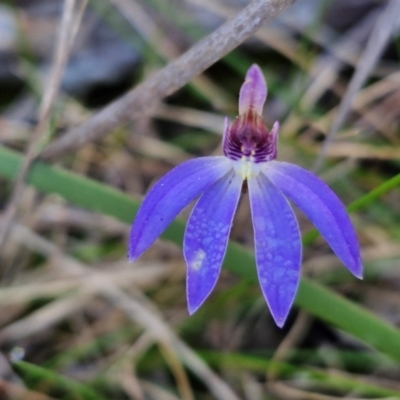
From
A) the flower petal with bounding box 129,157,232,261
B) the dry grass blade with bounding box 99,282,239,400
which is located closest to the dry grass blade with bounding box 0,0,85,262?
the flower petal with bounding box 129,157,232,261

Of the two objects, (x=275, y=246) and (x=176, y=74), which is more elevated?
(x=176, y=74)

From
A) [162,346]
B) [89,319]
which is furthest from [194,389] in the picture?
[89,319]

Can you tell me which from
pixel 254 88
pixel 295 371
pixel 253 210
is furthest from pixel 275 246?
pixel 295 371

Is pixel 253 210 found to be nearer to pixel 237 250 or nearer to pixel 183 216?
pixel 237 250

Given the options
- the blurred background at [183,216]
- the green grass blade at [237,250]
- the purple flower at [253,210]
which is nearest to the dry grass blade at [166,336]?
the blurred background at [183,216]

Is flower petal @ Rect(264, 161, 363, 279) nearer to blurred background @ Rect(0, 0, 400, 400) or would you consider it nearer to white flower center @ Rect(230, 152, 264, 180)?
white flower center @ Rect(230, 152, 264, 180)

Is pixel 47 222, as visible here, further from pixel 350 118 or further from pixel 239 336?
pixel 350 118
